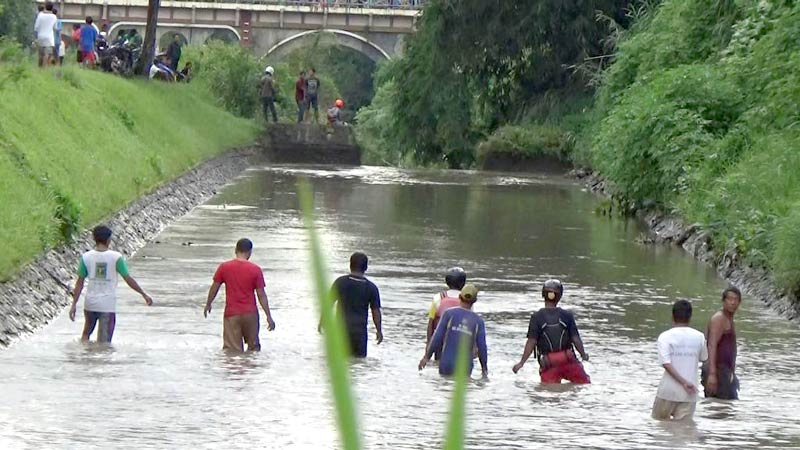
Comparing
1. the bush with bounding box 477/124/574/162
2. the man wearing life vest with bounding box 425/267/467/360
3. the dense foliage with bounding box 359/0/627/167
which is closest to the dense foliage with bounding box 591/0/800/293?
the man wearing life vest with bounding box 425/267/467/360

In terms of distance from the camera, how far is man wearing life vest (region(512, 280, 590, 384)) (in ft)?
45.7

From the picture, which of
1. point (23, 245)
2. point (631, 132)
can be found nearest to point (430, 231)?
point (631, 132)

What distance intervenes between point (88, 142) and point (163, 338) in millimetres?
14954

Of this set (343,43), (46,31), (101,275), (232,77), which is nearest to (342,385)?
(101,275)

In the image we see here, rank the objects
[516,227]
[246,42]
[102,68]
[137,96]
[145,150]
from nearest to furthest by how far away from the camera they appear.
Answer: [516,227] < [145,150] < [137,96] < [102,68] < [246,42]

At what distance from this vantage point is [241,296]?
51.9ft

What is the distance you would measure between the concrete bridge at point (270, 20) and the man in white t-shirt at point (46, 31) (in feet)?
195

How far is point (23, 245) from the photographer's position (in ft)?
63.2

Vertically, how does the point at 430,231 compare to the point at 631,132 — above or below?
below

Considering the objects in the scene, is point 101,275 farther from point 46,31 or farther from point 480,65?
point 480,65

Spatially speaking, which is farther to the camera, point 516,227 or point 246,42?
point 246,42

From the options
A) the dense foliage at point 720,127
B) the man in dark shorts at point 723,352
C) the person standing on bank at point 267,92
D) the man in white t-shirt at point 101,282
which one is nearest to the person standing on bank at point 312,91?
the person standing on bank at point 267,92

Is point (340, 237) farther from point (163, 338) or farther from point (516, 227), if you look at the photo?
point (163, 338)

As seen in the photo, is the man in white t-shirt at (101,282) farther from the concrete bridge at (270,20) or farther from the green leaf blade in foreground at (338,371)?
the concrete bridge at (270,20)
